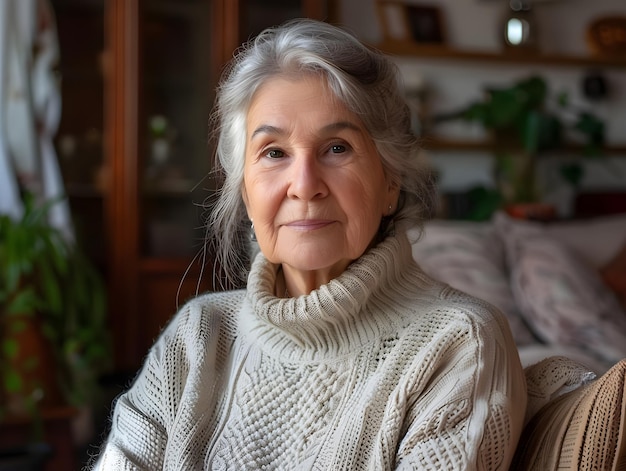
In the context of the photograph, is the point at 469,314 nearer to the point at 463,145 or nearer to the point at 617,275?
the point at 617,275

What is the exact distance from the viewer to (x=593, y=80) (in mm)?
4055

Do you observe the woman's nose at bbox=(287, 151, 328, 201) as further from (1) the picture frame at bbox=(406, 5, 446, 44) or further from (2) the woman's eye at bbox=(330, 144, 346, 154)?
(1) the picture frame at bbox=(406, 5, 446, 44)

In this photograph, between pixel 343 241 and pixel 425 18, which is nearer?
pixel 343 241

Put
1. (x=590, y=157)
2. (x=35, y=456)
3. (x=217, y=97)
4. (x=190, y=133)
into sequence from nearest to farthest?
1. (x=217, y=97)
2. (x=35, y=456)
3. (x=190, y=133)
4. (x=590, y=157)

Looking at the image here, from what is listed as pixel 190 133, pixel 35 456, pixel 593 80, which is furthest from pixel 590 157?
pixel 35 456

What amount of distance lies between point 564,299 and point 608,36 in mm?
2182

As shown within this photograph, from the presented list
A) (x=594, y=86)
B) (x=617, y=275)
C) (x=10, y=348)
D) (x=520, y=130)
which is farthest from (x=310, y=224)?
(x=594, y=86)

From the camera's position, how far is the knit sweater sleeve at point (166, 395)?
4.10 ft

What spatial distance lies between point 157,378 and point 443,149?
2.77 meters

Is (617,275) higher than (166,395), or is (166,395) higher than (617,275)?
(166,395)

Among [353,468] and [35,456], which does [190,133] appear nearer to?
[35,456]

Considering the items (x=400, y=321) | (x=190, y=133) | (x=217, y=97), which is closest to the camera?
(x=400, y=321)

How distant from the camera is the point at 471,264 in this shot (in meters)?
2.48

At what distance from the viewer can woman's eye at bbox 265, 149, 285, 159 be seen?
1245 mm
